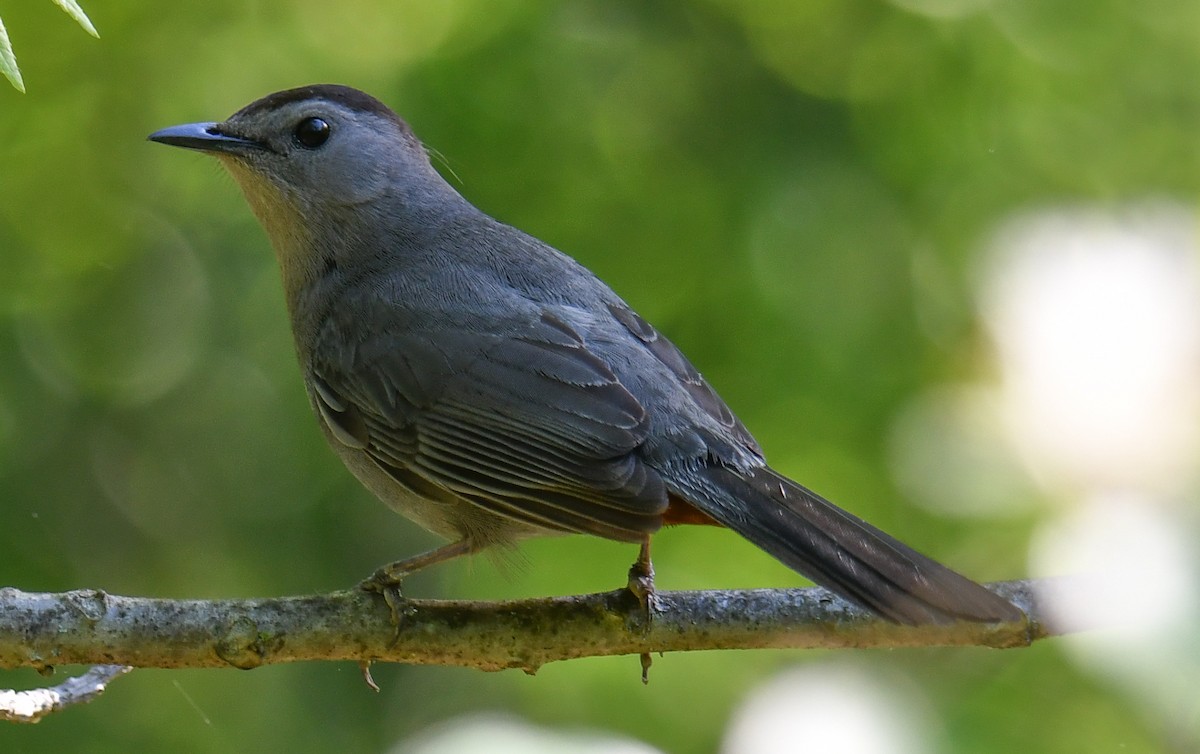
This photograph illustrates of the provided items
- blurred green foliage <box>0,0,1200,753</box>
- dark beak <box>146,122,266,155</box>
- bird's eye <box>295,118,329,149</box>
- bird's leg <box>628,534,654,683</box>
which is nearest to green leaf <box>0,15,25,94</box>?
bird's leg <box>628,534,654,683</box>

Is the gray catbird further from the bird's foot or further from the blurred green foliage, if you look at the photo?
the blurred green foliage

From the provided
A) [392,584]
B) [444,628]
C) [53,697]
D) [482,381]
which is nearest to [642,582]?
[444,628]

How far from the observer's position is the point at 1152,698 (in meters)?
2.50

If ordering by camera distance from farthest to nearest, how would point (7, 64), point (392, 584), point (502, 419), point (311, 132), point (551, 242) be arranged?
point (551, 242) → point (311, 132) → point (502, 419) → point (392, 584) → point (7, 64)

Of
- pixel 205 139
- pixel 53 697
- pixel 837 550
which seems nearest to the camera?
pixel 837 550

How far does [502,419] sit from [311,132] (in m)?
1.49

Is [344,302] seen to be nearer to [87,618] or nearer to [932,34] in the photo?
[87,618]

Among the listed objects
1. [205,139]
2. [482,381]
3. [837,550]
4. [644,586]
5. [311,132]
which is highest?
[311,132]

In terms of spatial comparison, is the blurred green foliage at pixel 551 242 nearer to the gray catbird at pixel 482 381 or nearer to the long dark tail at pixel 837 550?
the gray catbird at pixel 482 381

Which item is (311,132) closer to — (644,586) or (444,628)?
(444,628)

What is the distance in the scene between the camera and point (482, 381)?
3729 millimetres

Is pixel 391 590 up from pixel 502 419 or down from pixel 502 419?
down

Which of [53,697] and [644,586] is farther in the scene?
[644,586]

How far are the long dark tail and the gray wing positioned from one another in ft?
0.69
